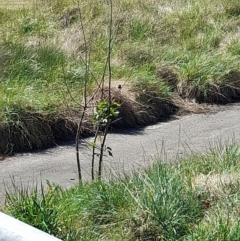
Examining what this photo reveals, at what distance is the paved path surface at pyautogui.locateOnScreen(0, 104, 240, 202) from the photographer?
9039 mm

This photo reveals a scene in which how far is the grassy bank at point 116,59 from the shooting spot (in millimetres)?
10594

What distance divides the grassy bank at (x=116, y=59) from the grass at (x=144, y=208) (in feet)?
10.5

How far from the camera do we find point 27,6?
53.7 feet

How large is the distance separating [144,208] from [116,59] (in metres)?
7.04

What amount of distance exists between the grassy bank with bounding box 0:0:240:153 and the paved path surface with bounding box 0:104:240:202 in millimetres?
326

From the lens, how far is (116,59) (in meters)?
13.0

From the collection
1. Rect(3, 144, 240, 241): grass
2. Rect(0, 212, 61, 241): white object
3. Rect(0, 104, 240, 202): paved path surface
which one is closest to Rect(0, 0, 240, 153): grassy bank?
Rect(0, 104, 240, 202): paved path surface

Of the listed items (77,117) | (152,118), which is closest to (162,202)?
(77,117)

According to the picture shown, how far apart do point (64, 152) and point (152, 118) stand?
1.97m

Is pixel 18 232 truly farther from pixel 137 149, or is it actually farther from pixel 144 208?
pixel 137 149

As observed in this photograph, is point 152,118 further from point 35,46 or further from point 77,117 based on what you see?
point 35,46

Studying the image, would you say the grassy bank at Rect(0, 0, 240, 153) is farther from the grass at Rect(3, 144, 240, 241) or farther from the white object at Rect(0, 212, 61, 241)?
the white object at Rect(0, 212, 61, 241)

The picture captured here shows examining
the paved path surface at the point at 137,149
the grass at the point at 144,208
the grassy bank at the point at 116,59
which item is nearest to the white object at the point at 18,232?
the grass at the point at 144,208

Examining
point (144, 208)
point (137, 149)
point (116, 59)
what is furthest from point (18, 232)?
point (116, 59)
